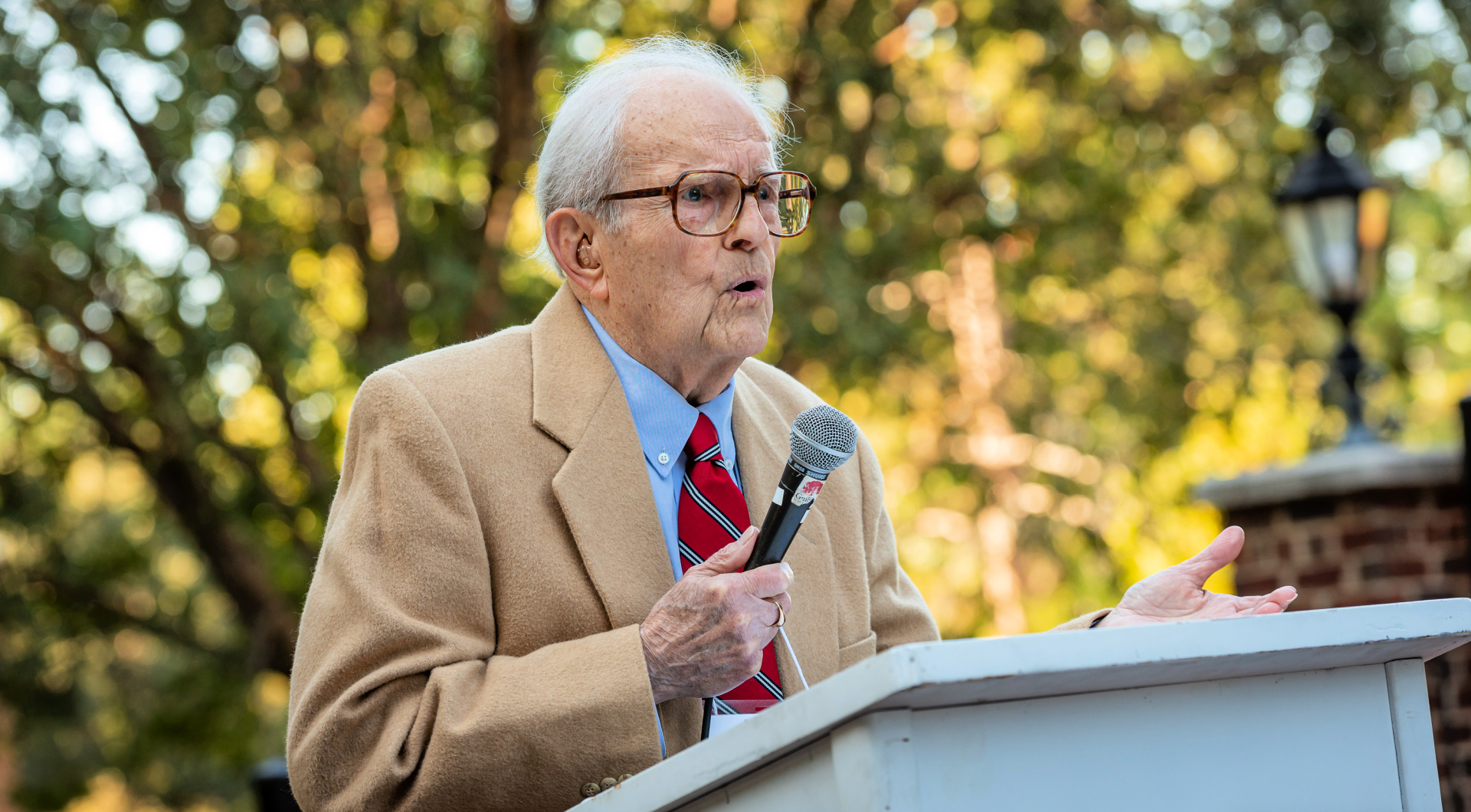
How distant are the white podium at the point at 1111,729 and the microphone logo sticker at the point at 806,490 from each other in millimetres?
479

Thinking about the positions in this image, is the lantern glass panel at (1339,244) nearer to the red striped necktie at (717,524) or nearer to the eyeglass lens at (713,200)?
the eyeglass lens at (713,200)

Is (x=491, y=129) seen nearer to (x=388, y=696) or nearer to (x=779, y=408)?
(x=779, y=408)

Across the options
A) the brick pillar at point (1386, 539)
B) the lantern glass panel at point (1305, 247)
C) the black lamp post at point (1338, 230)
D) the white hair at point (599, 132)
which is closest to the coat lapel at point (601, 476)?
the white hair at point (599, 132)

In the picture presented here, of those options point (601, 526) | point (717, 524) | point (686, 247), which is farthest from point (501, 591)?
point (686, 247)

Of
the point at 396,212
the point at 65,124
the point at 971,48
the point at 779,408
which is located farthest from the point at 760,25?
the point at 779,408

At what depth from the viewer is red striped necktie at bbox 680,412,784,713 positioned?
2.08m

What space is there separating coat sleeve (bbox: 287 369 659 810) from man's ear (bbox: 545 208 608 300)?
0.44 meters

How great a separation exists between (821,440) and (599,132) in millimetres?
813

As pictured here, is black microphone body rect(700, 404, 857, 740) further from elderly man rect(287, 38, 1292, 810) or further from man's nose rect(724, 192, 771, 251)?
man's nose rect(724, 192, 771, 251)

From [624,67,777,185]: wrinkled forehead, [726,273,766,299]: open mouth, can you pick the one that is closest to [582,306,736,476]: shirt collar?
[726,273,766,299]: open mouth

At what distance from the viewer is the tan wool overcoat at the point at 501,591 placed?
70.3 inches

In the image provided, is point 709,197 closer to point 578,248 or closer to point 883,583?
point 578,248

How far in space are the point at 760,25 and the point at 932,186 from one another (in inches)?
63.6

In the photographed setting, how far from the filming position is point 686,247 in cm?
220
